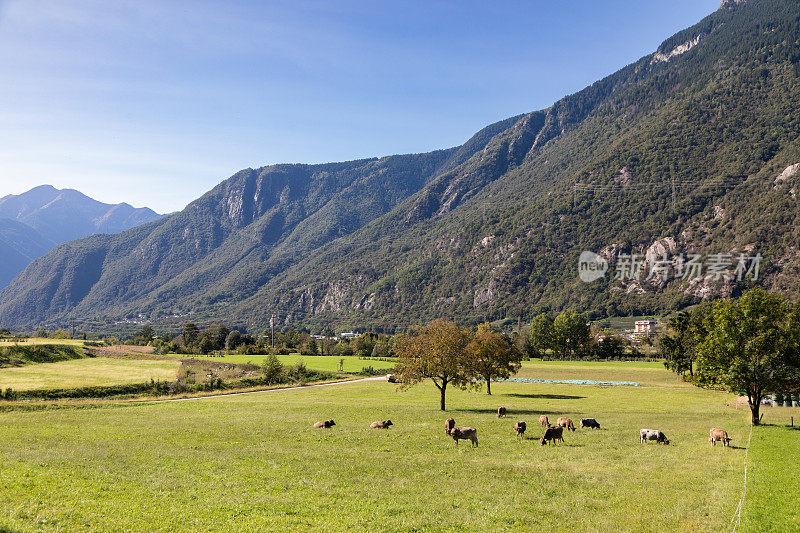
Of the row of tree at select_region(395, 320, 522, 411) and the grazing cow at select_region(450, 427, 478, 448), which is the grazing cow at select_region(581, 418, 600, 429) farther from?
the row of tree at select_region(395, 320, 522, 411)

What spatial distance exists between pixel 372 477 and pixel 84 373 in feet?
246

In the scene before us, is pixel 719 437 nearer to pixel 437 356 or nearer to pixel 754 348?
pixel 754 348

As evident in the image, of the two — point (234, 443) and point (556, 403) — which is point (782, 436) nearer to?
point (556, 403)

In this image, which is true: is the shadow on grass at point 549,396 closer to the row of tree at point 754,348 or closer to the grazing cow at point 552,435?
the row of tree at point 754,348

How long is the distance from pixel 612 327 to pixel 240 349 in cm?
13815

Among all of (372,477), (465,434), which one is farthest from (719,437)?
(372,477)

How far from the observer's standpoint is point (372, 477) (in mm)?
18469

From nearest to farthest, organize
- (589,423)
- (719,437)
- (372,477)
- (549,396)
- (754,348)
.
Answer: (372,477)
(719,437)
(589,423)
(754,348)
(549,396)

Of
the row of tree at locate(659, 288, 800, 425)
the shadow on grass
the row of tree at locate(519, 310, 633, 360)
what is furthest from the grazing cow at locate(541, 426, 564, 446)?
the row of tree at locate(519, 310, 633, 360)

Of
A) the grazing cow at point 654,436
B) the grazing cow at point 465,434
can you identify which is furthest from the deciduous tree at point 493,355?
the grazing cow at point 465,434

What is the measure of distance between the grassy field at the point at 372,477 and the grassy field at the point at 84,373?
1216 inches

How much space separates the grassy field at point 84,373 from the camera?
6028cm

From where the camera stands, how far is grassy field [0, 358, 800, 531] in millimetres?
13586

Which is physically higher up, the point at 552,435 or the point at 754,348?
the point at 754,348
